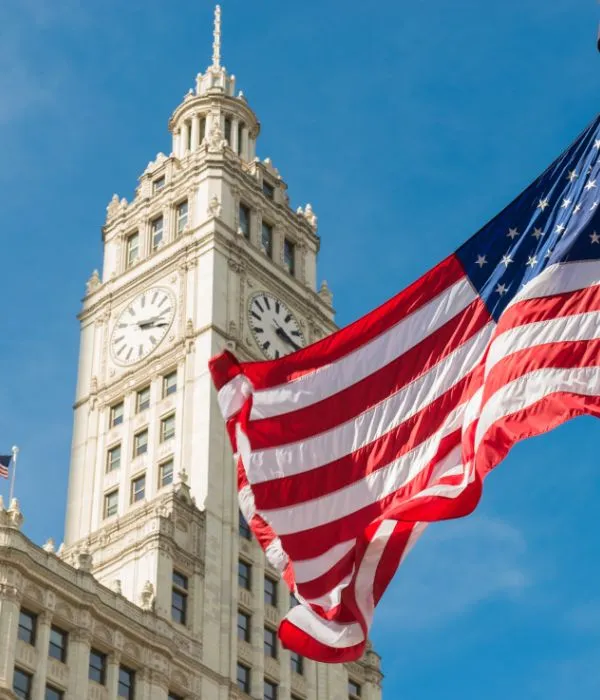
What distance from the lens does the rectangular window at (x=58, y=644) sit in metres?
72.2

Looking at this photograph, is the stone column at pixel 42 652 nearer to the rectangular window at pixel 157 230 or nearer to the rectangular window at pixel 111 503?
the rectangular window at pixel 111 503

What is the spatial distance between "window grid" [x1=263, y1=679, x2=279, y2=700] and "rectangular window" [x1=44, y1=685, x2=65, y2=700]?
46.6ft

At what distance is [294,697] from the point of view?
83.9 meters

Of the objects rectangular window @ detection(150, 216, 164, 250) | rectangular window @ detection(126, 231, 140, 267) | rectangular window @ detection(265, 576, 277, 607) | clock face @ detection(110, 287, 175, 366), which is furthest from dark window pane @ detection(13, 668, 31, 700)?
rectangular window @ detection(150, 216, 164, 250)

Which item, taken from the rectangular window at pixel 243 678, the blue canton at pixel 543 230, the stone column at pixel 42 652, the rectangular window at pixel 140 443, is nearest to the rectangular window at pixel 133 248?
the rectangular window at pixel 140 443

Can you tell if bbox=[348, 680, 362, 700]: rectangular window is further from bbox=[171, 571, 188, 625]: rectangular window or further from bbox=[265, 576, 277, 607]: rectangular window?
bbox=[171, 571, 188, 625]: rectangular window

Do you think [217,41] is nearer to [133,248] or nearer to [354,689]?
[133,248]

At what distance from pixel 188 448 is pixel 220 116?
3106 cm

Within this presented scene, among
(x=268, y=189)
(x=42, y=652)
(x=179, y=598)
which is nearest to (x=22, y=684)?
(x=42, y=652)

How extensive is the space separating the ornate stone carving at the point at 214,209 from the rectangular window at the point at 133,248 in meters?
6.19

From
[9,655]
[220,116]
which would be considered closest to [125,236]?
[220,116]

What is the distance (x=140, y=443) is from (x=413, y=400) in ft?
188

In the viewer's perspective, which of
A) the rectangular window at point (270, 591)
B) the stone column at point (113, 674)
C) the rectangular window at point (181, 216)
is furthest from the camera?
the rectangular window at point (181, 216)

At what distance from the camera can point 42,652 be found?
2798 inches
